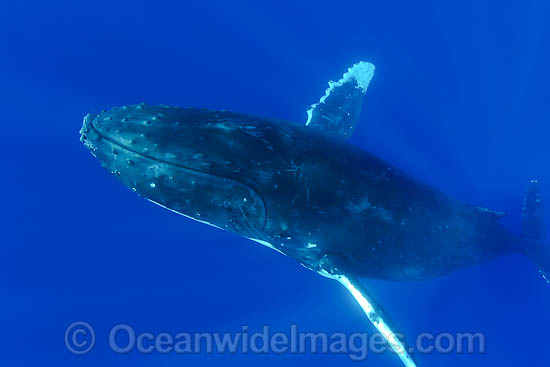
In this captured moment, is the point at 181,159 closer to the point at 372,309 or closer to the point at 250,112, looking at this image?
the point at 372,309

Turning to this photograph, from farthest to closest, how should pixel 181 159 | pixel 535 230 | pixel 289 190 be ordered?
pixel 535 230 → pixel 289 190 → pixel 181 159

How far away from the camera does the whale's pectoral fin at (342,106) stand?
964 cm

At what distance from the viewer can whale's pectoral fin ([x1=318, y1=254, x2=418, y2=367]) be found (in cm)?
683

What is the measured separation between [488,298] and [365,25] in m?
10.8

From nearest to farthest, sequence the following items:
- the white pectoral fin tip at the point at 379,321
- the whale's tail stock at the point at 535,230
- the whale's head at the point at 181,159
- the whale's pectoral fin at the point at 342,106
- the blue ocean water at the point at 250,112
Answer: the whale's head at the point at 181,159 < the white pectoral fin tip at the point at 379,321 < the whale's pectoral fin at the point at 342,106 < the whale's tail stock at the point at 535,230 < the blue ocean water at the point at 250,112

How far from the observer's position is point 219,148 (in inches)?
228

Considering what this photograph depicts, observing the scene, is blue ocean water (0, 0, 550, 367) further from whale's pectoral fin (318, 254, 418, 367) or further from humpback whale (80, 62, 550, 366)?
whale's pectoral fin (318, 254, 418, 367)

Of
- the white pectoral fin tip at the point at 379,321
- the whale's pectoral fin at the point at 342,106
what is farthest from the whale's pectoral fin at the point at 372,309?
the whale's pectoral fin at the point at 342,106

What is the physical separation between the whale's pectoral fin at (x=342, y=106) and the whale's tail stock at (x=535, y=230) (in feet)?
19.0

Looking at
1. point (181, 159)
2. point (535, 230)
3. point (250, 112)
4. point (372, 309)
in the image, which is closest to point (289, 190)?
point (181, 159)

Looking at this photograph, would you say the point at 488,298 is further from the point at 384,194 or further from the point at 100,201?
the point at 100,201

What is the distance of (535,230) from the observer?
Answer: 12.1m

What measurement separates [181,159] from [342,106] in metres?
5.47

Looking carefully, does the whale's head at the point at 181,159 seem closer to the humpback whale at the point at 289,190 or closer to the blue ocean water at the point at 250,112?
the humpback whale at the point at 289,190
